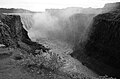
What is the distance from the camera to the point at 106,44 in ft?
73.2

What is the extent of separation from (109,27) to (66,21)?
93.9 ft

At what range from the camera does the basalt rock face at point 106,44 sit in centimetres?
2002

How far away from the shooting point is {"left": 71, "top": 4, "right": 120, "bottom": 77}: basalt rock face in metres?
20.0

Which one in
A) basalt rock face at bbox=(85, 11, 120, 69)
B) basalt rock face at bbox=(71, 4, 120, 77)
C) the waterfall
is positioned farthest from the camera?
the waterfall

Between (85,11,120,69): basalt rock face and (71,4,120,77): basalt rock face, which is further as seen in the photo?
(85,11,120,69): basalt rock face

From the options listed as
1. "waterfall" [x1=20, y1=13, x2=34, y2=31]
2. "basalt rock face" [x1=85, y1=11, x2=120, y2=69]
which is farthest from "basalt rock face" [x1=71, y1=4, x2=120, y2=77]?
"waterfall" [x1=20, y1=13, x2=34, y2=31]

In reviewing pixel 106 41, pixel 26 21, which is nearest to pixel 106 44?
pixel 106 41

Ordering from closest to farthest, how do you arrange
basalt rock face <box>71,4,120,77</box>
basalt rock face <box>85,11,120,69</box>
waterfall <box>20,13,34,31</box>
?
basalt rock face <box>71,4,120,77</box> < basalt rock face <box>85,11,120,69</box> < waterfall <box>20,13,34,31</box>

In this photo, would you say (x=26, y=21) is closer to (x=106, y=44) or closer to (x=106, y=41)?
(x=106, y=41)

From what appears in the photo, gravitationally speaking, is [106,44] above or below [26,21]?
below

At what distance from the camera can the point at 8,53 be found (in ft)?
34.5

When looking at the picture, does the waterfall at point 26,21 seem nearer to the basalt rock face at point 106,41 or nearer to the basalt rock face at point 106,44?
the basalt rock face at point 106,44

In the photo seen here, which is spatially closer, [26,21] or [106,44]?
[106,44]

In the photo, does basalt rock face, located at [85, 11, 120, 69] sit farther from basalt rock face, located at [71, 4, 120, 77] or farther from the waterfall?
the waterfall
